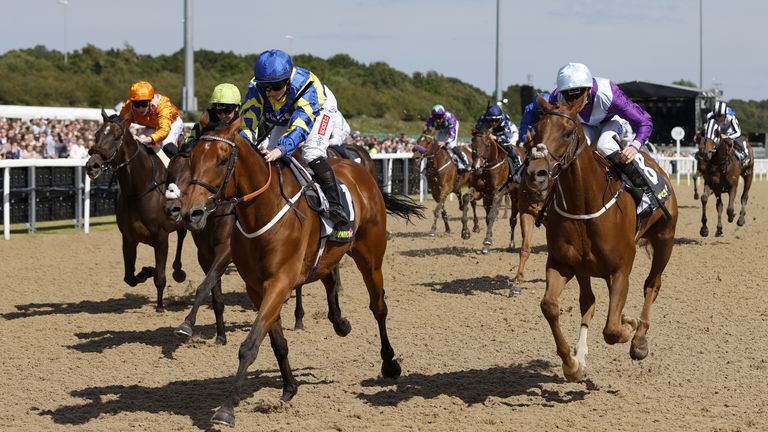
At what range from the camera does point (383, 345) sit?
6.51m

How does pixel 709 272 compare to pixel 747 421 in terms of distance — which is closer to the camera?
pixel 747 421

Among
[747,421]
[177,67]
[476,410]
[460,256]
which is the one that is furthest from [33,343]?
[177,67]

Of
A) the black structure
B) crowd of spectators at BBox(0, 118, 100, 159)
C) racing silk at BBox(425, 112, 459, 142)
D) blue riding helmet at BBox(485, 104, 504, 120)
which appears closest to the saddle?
blue riding helmet at BBox(485, 104, 504, 120)

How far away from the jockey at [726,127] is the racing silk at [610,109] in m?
9.66

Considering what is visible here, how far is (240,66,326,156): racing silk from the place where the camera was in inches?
234

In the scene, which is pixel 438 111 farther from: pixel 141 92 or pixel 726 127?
pixel 141 92

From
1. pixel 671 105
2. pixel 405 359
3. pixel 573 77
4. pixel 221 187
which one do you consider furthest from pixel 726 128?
pixel 671 105

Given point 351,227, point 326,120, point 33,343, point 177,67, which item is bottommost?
point 33,343

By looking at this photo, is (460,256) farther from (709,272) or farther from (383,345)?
(383,345)

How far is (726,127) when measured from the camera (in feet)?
52.0

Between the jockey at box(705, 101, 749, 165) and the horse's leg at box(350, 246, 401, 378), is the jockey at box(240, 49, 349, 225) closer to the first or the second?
the horse's leg at box(350, 246, 401, 378)

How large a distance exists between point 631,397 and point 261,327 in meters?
2.31

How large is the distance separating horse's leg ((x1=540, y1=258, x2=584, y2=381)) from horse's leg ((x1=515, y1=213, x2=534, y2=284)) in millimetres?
4145

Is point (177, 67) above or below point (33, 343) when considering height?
above
